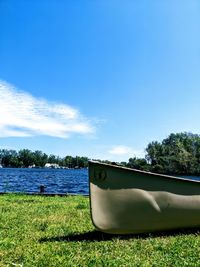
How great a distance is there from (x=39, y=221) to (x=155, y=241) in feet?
14.1

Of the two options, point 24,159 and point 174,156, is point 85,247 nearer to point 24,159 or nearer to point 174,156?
point 174,156

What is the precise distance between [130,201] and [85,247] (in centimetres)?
144

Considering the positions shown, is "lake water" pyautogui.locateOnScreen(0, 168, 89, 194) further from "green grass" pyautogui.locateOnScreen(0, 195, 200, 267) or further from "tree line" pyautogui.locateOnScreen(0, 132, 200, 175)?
"tree line" pyautogui.locateOnScreen(0, 132, 200, 175)

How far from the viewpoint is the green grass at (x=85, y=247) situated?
647 cm

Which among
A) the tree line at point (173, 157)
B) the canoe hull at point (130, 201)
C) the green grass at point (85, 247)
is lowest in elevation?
the green grass at point (85, 247)

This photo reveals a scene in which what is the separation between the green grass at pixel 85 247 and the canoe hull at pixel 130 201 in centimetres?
30

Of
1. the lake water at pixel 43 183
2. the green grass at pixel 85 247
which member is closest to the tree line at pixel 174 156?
the lake water at pixel 43 183

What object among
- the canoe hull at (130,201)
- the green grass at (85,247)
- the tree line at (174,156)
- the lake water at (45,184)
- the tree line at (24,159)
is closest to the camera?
the green grass at (85,247)

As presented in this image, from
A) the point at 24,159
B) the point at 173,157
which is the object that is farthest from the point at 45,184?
the point at 24,159

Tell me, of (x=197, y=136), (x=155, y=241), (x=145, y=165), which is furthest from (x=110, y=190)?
(x=197, y=136)

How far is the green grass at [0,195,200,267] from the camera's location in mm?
6473

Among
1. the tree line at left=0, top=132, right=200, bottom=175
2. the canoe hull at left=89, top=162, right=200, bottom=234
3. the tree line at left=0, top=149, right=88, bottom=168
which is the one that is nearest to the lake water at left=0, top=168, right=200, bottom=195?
the canoe hull at left=89, top=162, right=200, bottom=234

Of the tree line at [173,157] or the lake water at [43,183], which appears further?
→ the tree line at [173,157]

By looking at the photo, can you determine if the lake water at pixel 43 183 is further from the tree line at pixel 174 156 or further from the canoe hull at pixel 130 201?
the tree line at pixel 174 156
